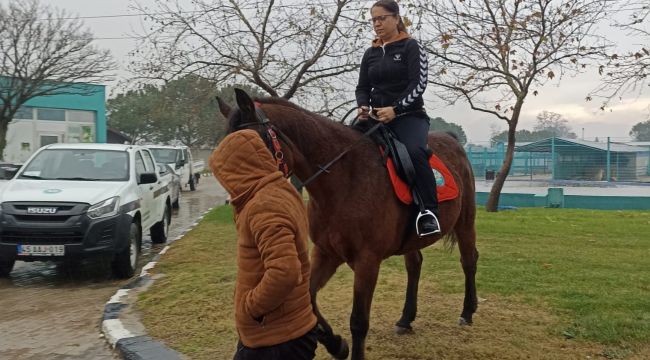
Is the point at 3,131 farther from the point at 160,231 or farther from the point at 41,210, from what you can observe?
the point at 41,210

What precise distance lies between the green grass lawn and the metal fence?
14.4 metres

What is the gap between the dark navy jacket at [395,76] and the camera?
15.0 feet

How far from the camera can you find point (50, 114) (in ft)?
121

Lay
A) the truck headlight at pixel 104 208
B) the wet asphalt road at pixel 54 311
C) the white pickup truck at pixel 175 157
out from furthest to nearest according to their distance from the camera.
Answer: the white pickup truck at pixel 175 157, the truck headlight at pixel 104 208, the wet asphalt road at pixel 54 311

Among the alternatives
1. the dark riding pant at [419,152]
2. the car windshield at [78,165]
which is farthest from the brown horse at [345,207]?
the car windshield at [78,165]

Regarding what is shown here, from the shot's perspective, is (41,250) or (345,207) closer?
(345,207)

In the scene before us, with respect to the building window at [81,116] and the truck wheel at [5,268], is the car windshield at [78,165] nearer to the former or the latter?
the truck wheel at [5,268]

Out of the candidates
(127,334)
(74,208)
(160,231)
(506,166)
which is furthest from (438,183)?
(506,166)

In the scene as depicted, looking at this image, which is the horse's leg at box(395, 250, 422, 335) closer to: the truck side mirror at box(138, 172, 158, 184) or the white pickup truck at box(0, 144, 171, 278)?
the white pickup truck at box(0, 144, 171, 278)

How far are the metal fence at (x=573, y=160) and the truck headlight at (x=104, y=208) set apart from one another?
68.7 ft

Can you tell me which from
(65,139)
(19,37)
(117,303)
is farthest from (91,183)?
(65,139)

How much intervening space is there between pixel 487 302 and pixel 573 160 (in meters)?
21.6

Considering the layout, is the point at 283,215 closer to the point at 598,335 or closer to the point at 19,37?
→ the point at 598,335

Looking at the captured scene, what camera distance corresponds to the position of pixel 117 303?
640 centimetres
